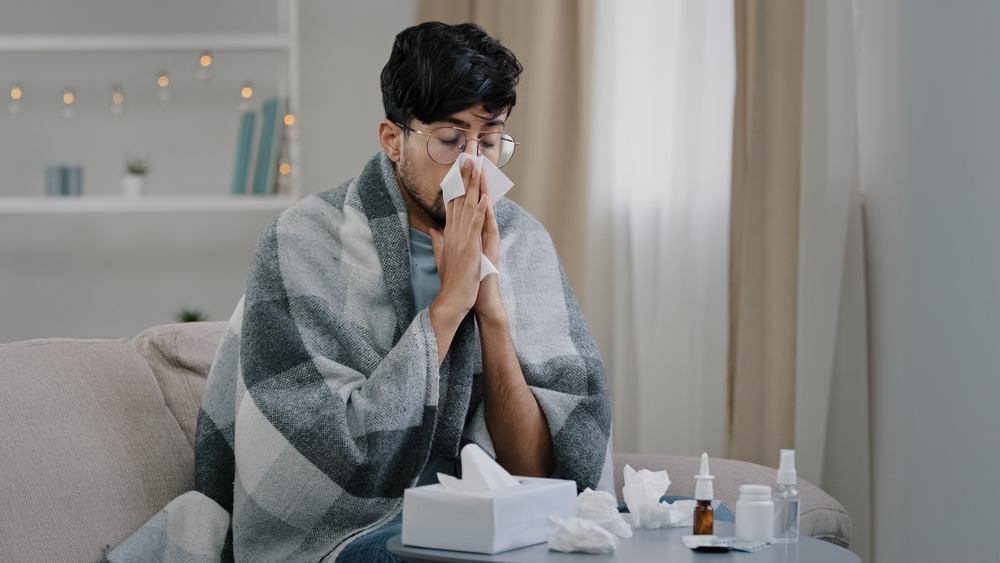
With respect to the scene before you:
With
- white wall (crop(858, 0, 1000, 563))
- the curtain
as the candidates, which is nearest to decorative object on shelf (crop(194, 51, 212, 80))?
the curtain

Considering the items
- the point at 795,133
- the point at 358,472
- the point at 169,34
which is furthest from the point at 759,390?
the point at 169,34

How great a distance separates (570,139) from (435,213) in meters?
1.14

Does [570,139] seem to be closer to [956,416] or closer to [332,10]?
[332,10]

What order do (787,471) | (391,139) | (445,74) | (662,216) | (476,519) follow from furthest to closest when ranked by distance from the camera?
(662,216)
(391,139)
(445,74)
(787,471)
(476,519)

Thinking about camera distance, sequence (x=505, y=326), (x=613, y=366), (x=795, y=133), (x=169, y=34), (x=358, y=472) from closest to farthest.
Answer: (x=358, y=472), (x=505, y=326), (x=795, y=133), (x=613, y=366), (x=169, y=34)

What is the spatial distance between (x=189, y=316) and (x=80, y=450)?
4.76ft

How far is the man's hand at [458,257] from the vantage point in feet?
4.61

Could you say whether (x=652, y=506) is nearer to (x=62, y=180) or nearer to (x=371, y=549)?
(x=371, y=549)

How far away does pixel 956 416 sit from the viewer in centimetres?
179

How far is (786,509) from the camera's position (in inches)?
41.1

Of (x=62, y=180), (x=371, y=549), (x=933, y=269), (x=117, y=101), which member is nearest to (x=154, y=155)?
(x=117, y=101)

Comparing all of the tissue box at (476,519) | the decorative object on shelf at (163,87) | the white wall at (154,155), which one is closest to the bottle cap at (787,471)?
the tissue box at (476,519)

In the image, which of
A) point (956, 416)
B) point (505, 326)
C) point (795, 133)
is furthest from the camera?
point (795, 133)

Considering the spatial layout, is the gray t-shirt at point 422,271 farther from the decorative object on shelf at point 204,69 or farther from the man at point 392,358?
the decorative object on shelf at point 204,69
